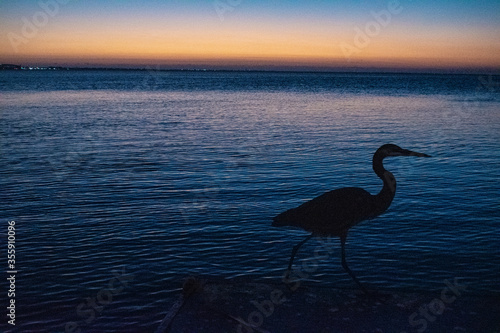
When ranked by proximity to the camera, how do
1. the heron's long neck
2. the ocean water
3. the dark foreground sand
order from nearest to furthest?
the dark foreground sand → the heron's long neck → the ocean water

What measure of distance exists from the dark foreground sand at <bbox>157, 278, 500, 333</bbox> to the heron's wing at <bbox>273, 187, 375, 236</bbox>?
0.97 meters

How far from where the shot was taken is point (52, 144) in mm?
26344

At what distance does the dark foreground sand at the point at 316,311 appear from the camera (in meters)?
6.09

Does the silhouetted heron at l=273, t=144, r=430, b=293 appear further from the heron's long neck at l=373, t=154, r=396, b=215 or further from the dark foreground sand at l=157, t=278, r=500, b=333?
the dark foreground sand at l=157, t=278, r=500, b=333

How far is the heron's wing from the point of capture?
742cm

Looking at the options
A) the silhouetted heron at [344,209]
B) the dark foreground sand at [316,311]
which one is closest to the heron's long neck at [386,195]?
the silhouetted heron at [344,209]

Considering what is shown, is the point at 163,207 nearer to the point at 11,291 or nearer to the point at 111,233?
the point at 111,233

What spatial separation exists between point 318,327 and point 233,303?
1310mm

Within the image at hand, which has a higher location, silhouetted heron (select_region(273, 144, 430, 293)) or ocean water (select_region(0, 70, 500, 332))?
silhouetted heron (select_region(273, 144, 430, 293))

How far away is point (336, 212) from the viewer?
7.46 m

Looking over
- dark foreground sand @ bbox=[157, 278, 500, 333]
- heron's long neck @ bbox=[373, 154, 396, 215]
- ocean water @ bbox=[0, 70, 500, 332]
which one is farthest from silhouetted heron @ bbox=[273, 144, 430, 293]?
ocean water @ bbox=[0, 70, 500, 332]

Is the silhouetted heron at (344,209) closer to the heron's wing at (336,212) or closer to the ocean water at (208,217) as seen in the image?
the heron's wing at (336,212)

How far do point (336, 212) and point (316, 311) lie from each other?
162cm

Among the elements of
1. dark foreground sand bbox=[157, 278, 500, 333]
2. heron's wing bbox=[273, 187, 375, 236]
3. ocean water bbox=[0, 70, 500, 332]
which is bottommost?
ocean water bbox=[0, 70, 500, 332]
